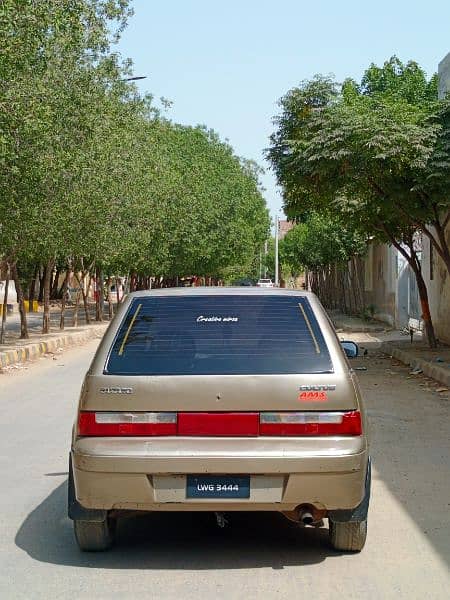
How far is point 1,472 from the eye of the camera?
8.77 m

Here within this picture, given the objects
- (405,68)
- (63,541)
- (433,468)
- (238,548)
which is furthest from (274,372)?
(405,68)

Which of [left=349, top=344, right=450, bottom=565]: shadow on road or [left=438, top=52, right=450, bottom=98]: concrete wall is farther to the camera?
[left=438, top=52, right=450, bottom=98]: concrete wall

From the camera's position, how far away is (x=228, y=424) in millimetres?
5566

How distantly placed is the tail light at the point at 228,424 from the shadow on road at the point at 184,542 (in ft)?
2.80

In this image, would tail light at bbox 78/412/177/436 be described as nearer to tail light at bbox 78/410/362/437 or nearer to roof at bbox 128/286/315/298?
tail light at bbox 78/410/362/437

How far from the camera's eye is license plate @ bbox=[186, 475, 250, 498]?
18.2 feet

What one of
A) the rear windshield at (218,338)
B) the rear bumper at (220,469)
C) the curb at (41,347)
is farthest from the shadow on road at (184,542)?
the curb at (41,347)

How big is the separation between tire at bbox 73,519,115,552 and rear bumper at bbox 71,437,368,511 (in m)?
0.33

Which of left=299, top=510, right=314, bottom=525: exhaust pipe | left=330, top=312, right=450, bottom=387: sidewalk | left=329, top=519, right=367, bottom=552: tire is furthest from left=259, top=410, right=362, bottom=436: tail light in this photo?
left=330, top=312, right=450, bottom=387: sidewalk

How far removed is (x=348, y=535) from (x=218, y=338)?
1455 millimetres

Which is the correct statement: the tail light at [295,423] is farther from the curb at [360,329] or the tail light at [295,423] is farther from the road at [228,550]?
the curb at [360,329]

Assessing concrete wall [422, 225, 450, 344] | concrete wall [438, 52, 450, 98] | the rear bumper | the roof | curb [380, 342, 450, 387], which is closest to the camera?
the rear bumper

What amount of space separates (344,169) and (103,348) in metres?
13.0

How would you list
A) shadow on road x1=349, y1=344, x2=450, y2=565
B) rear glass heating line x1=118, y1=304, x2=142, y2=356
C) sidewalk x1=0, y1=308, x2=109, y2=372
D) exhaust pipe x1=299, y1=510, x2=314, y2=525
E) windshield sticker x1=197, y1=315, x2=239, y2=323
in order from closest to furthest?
1. exhaust pipe x1=299, y1=510, x2=314, y2=525
2. rear glass heating line x1=118, y1=304, x2=142, y2=356
3. windshield sticker x1=197, y1=315, x2=239, y2=323
4. shadow on road x1=349, y1=344, x2=450, y2=565
5. sidewalk x1=0, y1=308, x2=109, y2=372
